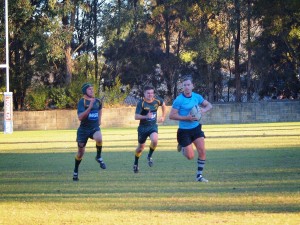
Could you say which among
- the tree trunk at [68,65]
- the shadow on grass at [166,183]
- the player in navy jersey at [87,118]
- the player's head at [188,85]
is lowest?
the shadow on grass at [166,183]

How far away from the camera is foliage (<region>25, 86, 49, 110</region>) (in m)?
55.0

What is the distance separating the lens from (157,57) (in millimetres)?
66562

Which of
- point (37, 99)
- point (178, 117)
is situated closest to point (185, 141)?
point (178, 117)

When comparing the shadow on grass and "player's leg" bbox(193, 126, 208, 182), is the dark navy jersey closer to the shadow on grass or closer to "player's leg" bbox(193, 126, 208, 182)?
the shadow on grass

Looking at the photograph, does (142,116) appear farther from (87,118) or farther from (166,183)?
(166,183)

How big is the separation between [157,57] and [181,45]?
2.11m

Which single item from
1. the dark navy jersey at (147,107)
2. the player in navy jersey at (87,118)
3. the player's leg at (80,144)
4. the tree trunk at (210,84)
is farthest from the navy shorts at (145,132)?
the tree trunk at (210,84)

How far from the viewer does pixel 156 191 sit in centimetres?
1383

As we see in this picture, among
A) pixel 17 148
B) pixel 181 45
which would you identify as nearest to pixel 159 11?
pixel 181 45

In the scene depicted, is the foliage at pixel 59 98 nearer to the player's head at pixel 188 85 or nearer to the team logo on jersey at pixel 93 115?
the team logo on jersey at pixel 93 115

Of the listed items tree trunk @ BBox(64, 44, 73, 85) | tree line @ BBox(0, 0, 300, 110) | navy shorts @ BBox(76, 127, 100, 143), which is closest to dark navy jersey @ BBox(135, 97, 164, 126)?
navy shorts @ BBox(76, 127, 100, 143)

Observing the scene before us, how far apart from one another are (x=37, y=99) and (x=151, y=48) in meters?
14.5

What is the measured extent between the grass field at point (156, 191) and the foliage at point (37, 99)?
3103 centimetres

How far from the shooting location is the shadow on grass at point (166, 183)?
12.1m
